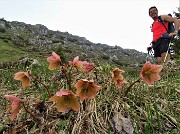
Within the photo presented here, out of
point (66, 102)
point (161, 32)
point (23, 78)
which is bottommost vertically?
point (66, 102)

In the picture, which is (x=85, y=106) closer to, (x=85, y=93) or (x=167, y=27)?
(x=85, y=93)

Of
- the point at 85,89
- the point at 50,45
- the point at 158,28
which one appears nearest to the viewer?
the point at 85,89

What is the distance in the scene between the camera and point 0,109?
3705 mm

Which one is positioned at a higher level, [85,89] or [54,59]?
[54,59]

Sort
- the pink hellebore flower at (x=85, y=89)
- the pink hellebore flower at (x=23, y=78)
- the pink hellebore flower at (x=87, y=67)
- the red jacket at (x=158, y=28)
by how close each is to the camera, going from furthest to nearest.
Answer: the red jacket at (x=158, y=28) → the pink hellebore flower at (x=87, y=67) → the pink hellebore flower at (x=23, y=78) → the pink hellebore flower at (x=85, y=89)

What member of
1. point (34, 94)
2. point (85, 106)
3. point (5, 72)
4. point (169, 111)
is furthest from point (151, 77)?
point (5, 72)

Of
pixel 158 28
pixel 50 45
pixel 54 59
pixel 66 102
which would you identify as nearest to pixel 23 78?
pixel 54 59

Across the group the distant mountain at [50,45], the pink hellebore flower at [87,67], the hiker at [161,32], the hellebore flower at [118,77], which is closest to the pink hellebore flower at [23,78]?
the pink hellebore flower at [87,67]

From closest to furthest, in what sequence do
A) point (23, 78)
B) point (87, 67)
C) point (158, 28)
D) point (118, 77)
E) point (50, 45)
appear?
point (23, 78) < point (118, 77) < point (87, 67) < point (158, 28) < point (50, 45)

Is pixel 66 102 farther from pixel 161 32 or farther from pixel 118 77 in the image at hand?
pixel 161 32

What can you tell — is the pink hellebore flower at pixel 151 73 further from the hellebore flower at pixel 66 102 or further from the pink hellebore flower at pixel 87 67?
the hellebore flower at pixel 66 102

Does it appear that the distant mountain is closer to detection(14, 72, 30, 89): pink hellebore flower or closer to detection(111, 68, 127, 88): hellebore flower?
detection(111, 68, 127, 88): hellebore flower

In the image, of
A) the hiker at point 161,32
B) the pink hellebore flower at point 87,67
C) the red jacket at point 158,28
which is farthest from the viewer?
the red jacket at point 158,28

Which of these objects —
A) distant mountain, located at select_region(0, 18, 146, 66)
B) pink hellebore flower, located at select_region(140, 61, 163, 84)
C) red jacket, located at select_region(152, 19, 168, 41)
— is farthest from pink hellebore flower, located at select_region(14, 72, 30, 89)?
distant mountain, located at select_region(0, 18, 146, 66)
